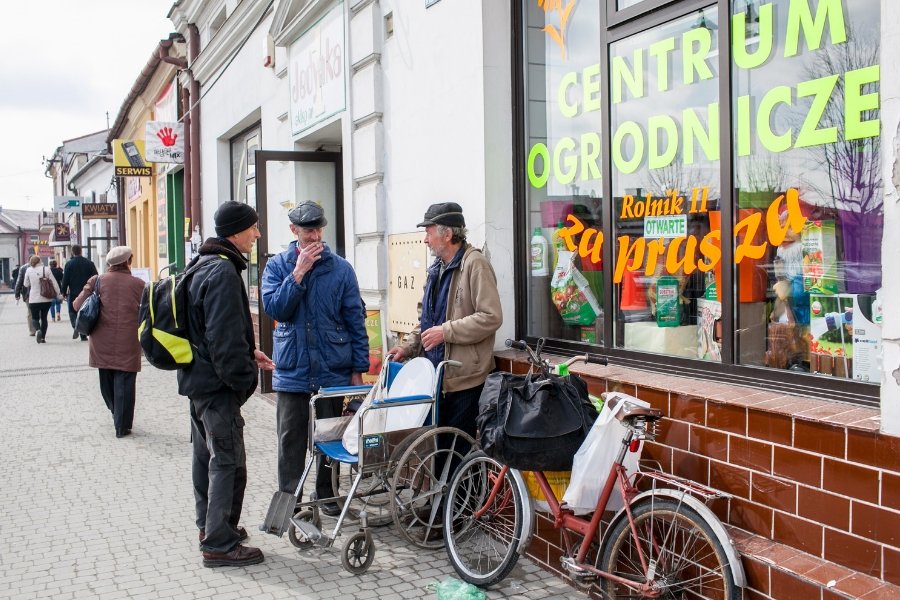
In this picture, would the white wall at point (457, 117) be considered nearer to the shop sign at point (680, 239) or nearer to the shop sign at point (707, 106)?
the shop sign at point (707, 106)

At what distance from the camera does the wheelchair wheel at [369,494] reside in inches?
175

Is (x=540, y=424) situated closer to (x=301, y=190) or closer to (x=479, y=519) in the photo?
(x=479, y=519)

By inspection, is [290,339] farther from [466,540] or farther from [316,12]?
[316,12]

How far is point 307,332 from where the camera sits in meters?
4.84

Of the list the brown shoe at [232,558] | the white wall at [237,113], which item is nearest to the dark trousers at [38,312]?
the white wall at [237,113]

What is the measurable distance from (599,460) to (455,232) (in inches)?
66.3

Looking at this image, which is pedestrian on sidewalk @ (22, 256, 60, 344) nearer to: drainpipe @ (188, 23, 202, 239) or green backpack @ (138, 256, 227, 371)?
drainpipe @ (188, 23, 202, 239)

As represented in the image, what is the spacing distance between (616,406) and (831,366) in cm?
89

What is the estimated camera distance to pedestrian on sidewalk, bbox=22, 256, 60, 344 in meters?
17.2

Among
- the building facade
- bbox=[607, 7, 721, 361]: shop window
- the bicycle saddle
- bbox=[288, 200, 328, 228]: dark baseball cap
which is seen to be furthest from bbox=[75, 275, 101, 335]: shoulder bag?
the bicycle saddle

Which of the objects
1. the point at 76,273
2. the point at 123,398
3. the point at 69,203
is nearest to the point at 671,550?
the point at 123,398

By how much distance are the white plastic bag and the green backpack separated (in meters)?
2.07

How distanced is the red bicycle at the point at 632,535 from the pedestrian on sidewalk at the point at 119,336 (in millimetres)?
4608

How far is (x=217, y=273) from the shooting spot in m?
4.25
